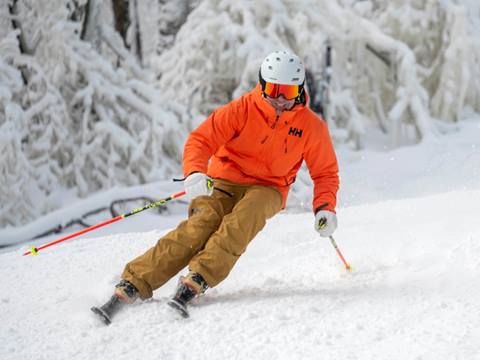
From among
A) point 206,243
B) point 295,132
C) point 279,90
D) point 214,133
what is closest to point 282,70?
point 279,90

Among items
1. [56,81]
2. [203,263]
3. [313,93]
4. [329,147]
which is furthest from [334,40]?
[203,263]

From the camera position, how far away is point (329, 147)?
3.48m

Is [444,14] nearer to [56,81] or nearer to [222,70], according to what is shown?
[222,70]

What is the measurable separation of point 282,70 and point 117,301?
4.76ft

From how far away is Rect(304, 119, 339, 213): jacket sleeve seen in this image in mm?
3416

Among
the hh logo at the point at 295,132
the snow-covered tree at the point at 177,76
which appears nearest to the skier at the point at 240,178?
the hh logo at the point at 295,132

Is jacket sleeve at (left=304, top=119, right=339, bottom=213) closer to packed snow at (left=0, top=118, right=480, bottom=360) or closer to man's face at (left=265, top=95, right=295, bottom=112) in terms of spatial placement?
man's face at (left=265, top=95, right=295, bottom=112)

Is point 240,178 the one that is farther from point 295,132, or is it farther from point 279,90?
point 279,90

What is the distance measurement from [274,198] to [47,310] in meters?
1.30

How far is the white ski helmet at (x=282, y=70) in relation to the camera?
3.29 metres

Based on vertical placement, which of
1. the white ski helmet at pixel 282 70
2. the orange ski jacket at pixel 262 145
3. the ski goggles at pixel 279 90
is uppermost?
the white ski helmet at pixel 282 70

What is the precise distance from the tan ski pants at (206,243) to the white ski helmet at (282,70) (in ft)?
1.95

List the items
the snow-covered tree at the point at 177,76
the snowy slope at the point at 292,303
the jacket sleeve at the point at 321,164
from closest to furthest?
the snowy slope at the point at 292,303
the jacket sleeve at the point at 321,164
the snow-covered tree at the point at 177,76

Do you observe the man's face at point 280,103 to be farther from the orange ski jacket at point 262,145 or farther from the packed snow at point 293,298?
the packed snow at point 293,298
